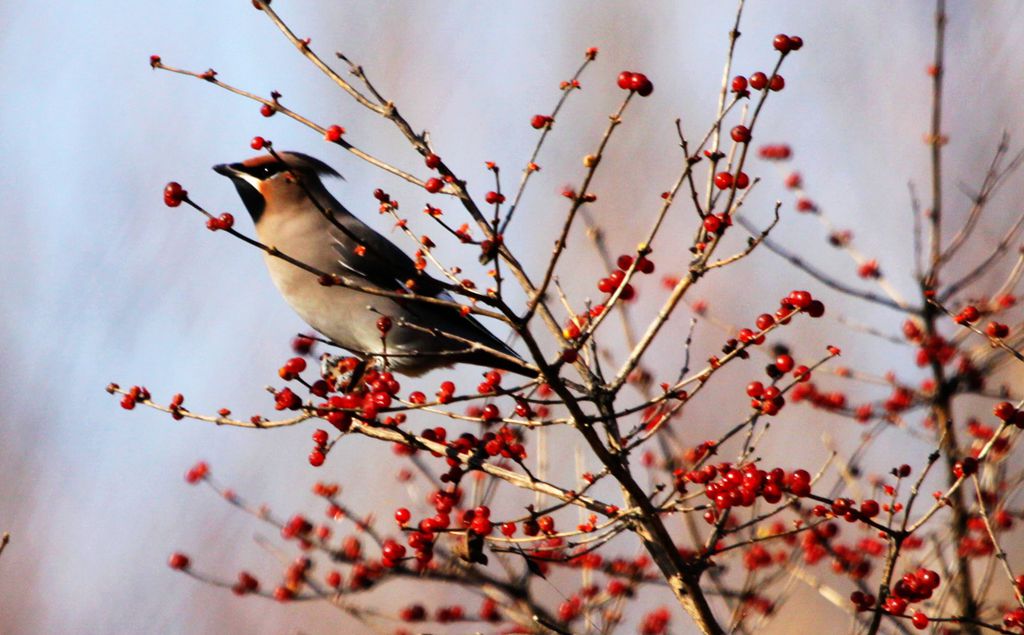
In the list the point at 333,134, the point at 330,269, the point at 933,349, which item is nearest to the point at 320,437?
the point at 333,134

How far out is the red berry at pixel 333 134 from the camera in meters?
2.61

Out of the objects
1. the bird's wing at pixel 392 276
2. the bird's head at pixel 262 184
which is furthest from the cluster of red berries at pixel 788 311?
the bird's head at pixel 262 184

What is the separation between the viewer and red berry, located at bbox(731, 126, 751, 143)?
2.34m

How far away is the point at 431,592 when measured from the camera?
6.56 metres

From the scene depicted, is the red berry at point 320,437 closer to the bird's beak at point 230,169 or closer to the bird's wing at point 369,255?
the bird's wing at point 369,255

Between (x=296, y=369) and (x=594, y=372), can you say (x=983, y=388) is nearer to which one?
(x=594, y=372)

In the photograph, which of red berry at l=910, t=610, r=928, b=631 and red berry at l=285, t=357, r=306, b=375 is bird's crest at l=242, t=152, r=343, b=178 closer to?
red berry at l=285, t=357, r=306, b=375

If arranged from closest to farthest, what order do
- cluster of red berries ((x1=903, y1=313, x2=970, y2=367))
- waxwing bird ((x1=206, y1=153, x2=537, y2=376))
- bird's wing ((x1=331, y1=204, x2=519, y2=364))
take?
cluster of red berries ((x1=903, y1=313, x2=970, y2=367))
bird's wing ((x1=331, y1=204, x2=519, y2=364))
waxwing bird ((x1=206, y1=153, x2=537, y2=376))

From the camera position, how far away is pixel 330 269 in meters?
4.30

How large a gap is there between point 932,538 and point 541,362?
166cm

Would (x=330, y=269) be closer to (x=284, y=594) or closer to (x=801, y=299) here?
(x=284, y=594)

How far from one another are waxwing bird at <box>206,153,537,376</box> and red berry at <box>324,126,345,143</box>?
1.21 meters

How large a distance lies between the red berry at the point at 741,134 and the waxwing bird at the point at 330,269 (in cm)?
151

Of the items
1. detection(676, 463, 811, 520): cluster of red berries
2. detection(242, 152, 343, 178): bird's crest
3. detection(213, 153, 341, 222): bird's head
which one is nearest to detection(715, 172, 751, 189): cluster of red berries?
detection(676, 463, 811, 520): cluster of red berries
